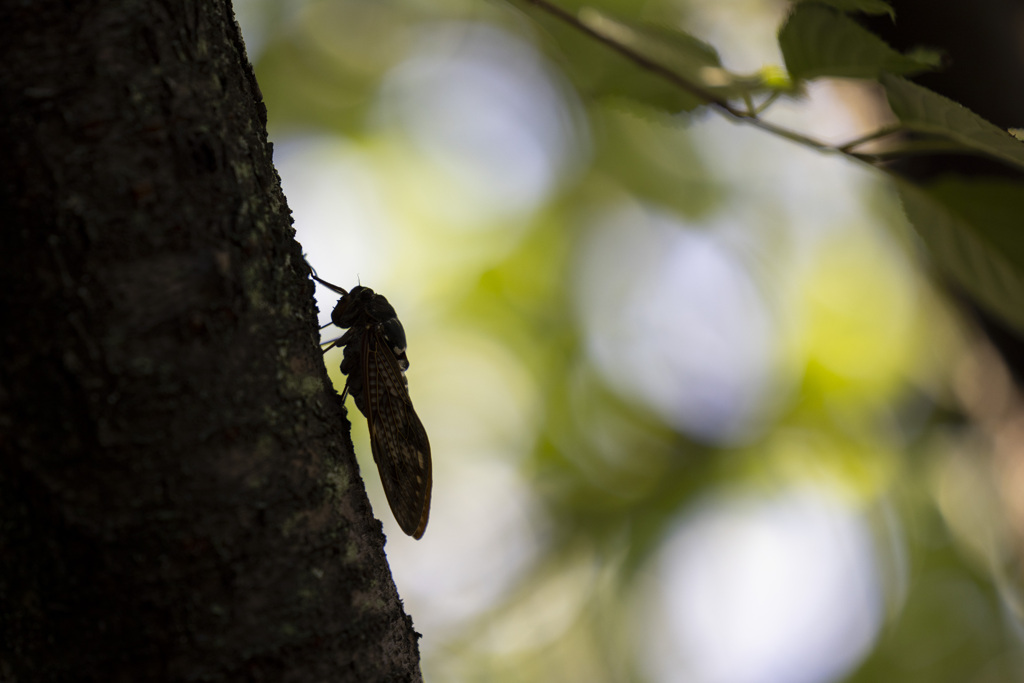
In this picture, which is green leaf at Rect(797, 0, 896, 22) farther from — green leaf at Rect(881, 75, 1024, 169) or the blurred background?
the blurred background

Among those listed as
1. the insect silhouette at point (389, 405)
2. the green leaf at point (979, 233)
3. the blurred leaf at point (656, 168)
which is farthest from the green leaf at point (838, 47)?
the blurred leaf at point (656, 168)

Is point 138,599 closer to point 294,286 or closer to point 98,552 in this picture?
point 98,552

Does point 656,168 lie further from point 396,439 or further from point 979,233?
point 979,233

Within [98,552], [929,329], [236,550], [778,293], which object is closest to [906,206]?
[236,550]

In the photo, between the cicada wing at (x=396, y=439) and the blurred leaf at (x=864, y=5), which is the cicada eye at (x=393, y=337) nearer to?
the cicada wing at (x=396, y=439)

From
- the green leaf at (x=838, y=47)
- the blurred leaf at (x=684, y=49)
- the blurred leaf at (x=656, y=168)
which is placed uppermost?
the blurred leaf at (x=656, y=168)

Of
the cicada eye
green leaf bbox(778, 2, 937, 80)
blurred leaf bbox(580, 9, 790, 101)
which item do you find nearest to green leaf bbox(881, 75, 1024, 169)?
green leaf bbox(778, 2, 937, 80)
